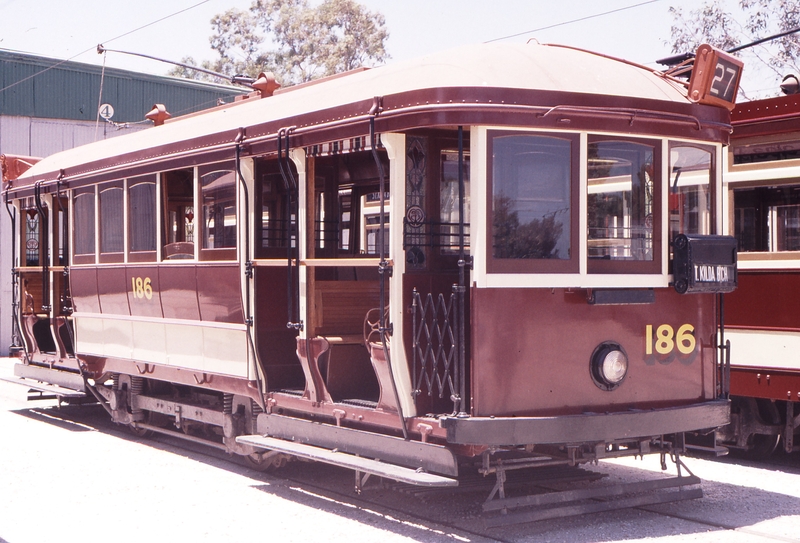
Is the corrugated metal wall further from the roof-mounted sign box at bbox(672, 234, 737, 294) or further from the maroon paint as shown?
the roof-mounted sign box at bbox(672, 234, 737, 294)

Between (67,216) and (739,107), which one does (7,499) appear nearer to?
(67,216)

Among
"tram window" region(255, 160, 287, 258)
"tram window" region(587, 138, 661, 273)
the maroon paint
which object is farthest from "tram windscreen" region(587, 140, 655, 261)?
"tram window" region(255, 160, 287, 258)

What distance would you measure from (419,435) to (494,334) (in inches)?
34.4

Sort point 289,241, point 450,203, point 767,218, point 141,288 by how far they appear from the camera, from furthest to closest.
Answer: point 141,288, point 767,218, point 289,241, point 450,203

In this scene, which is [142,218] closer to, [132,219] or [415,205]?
[132,219]

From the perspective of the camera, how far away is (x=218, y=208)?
9000 mm

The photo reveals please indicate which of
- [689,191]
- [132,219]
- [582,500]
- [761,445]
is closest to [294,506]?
[582,500]

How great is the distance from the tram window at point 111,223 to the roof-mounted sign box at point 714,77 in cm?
606

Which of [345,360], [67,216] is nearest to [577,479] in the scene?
[345,360]

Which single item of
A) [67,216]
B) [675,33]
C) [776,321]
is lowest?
[776,321]

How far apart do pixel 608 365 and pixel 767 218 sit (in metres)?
3.42

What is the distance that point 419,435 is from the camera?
684cm

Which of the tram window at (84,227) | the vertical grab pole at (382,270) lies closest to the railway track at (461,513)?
the vertical grab pole at (382,270)

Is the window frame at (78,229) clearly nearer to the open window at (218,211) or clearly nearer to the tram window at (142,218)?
the tram window at (142,218)
